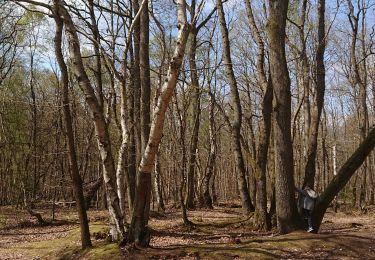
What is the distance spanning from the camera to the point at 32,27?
2458cm

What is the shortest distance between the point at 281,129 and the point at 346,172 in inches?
73.6

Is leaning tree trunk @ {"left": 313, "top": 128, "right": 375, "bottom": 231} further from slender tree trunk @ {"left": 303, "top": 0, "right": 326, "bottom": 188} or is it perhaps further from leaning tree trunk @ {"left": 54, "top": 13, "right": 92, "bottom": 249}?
leaning tree trunk @ {"left": 54, "top": 13, "right": 92, "bottom": 249}

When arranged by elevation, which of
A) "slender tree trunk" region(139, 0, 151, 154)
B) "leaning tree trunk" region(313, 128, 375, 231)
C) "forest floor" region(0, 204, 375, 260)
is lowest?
"forest floor" region(0, 204, 375, 260)

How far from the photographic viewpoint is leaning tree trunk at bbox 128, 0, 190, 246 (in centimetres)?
697

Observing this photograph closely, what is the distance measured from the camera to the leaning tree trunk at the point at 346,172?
9.55 meters

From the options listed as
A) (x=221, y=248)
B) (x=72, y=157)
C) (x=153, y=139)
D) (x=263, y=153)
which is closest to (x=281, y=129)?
(x=263, y=153)

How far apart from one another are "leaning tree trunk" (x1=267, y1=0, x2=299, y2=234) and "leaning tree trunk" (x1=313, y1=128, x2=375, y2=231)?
0.69m

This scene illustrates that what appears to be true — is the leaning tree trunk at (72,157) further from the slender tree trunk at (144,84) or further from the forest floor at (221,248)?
the slender tree trunk at (144,84)

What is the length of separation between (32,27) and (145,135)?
1731 centimetres

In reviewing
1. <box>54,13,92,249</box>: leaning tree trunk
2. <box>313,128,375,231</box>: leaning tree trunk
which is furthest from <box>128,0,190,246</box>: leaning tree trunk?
<box>313,128,375,231</box>: leaning tree trunk

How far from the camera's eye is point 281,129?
9.58 meters

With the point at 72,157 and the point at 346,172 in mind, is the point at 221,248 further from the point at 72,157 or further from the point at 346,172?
the point at 346,172

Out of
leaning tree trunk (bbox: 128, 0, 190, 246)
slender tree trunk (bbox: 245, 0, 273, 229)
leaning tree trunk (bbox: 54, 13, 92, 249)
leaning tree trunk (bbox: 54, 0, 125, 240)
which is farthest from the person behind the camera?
slender tree trunk (bbox: 245, 0, 273, 229)

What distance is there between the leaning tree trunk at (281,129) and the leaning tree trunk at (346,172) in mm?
689
